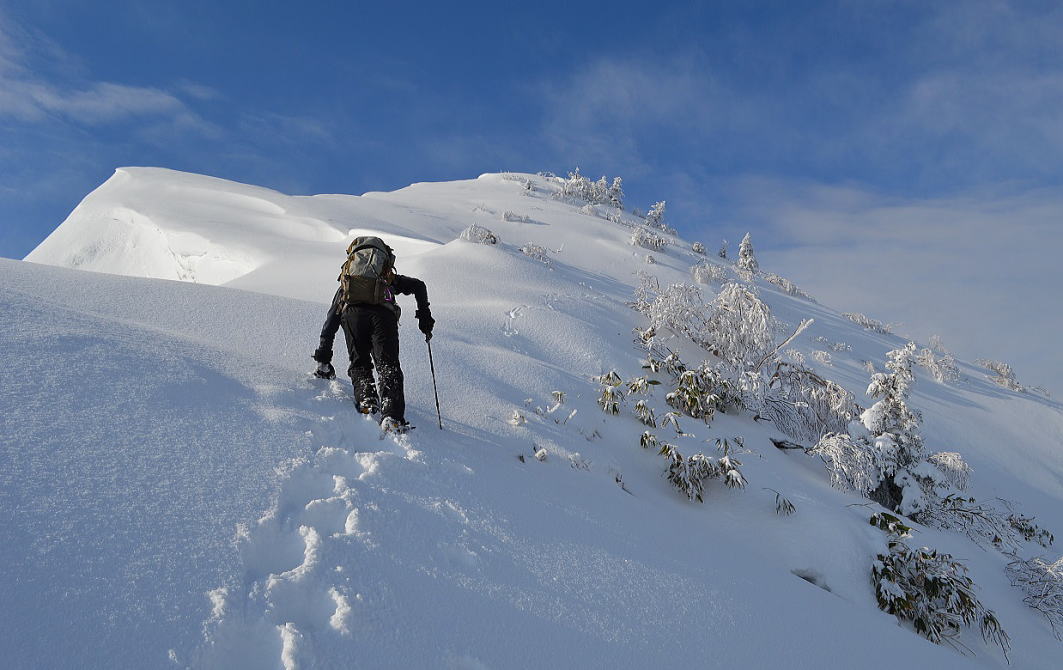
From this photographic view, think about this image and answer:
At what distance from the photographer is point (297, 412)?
385cm

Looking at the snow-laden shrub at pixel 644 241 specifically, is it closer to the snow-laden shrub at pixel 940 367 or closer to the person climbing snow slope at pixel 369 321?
the snow-laden shrub at pixel 940 367

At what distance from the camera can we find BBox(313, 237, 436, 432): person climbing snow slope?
4.26m

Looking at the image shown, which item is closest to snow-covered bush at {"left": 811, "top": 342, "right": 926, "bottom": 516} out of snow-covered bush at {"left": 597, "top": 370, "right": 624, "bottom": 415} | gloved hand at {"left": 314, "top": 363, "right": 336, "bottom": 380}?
snow-covered bush at {"left": 597, "top": 370, "right": 624, "bottom": 415}

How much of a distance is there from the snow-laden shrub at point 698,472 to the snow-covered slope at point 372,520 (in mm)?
116

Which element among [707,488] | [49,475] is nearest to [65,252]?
[49,475]

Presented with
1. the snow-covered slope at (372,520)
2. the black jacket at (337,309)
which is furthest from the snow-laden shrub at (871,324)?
the black jacket at (337,309)

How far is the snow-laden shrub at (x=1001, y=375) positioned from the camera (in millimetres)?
13073

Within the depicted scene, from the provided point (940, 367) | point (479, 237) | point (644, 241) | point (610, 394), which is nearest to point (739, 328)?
point (610, 394)

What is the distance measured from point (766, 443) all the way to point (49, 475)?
645 cm

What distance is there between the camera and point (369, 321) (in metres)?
4.47

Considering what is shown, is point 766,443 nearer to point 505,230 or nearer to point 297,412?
point 297,412

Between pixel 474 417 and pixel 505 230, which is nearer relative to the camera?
pixel 474 417

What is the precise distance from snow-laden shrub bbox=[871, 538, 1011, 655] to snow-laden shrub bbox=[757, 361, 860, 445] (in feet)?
9.18

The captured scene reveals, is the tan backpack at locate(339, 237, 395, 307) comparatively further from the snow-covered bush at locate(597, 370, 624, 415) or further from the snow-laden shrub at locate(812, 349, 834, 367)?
the snow-laden shrub at locate(812, 349, 834, 367)
